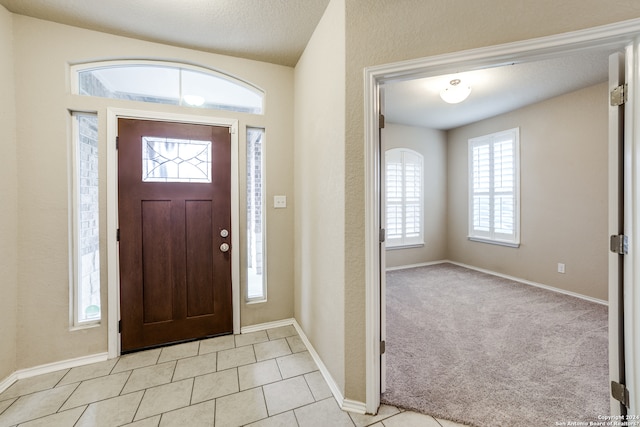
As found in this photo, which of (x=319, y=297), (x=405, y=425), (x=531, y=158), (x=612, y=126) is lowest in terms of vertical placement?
(x=405, y=425)

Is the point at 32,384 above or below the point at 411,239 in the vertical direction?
below

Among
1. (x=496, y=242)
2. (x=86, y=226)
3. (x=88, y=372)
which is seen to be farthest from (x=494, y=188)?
(x=88, y=372)

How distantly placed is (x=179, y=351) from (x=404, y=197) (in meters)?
4.15

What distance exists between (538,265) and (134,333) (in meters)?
5.19

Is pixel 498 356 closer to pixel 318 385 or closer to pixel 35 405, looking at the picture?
pixel 318 385

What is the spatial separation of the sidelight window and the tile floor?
0.48 metres

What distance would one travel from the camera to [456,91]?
9.73 ft

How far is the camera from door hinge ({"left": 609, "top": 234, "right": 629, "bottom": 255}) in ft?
4.03

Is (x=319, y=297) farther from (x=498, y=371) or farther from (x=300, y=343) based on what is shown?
(x=498, y=371)

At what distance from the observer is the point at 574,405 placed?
1.61 m

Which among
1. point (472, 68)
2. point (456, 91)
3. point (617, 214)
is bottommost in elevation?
point (617, 214)

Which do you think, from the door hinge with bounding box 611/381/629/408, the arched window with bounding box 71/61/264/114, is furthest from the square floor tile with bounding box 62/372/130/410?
the door hinge with bounding box 611/381/629/408

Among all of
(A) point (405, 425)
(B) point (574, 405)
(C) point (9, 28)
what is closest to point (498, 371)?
(B) point (574, 405)

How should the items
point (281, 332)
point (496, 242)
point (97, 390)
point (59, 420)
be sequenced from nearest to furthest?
point (59, 420)
point (97, 390)
point (281, 332)
point (496, 242)
